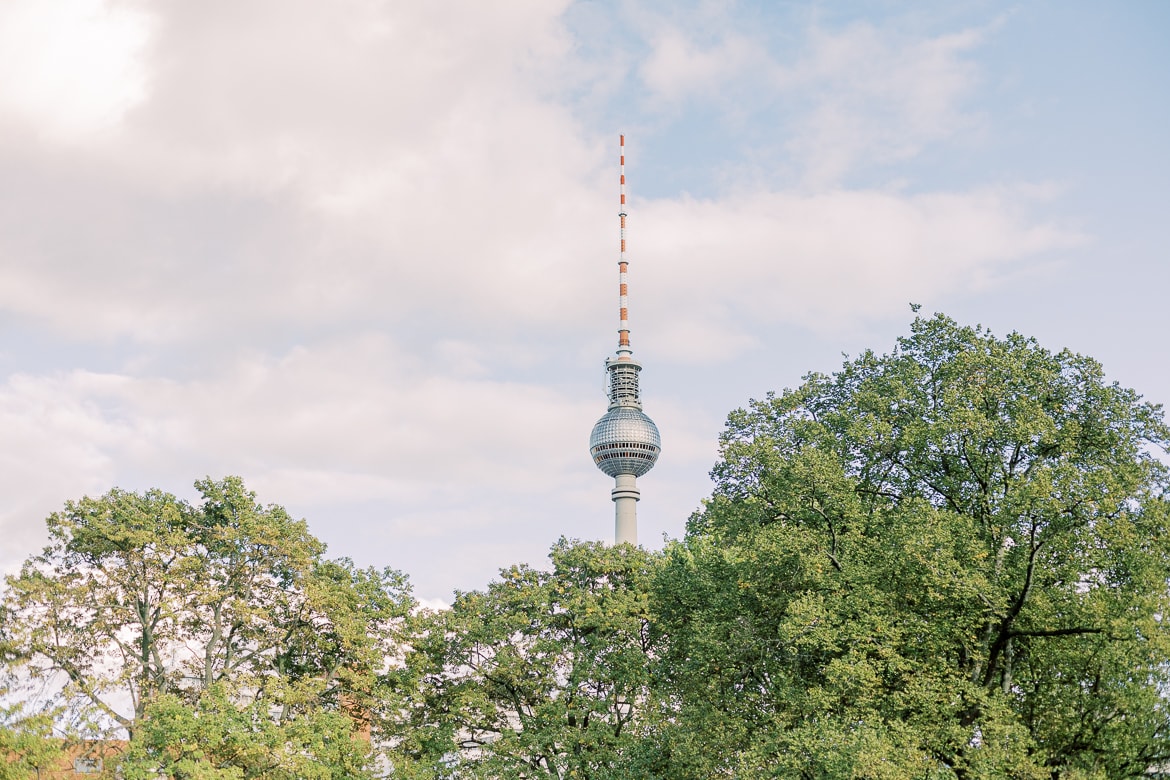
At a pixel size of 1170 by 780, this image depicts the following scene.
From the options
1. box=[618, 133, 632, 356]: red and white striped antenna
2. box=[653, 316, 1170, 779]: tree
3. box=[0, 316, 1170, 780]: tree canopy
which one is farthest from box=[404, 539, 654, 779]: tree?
box=[618, 133, 632, 356]: red and white striped antenna

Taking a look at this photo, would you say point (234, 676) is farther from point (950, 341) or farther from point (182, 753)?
point (950, 341)

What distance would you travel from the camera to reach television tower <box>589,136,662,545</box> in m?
168

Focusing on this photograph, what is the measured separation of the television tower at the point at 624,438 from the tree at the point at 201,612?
12500 centimetres

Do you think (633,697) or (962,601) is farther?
(633,697)

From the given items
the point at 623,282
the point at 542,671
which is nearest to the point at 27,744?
the point at 542,671

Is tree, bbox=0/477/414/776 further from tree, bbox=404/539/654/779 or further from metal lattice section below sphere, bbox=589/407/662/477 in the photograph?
metal lattice section below sphere, bbox=589/407/662/477

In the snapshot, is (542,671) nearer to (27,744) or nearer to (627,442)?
(27,744)

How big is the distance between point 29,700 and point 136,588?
4951 mm

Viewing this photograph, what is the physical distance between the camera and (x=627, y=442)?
16788 centimetres

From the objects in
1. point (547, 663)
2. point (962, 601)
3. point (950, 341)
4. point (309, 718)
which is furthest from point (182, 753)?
point (950, 341)

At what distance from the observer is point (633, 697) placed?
3981 cm

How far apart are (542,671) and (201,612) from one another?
1293 cm

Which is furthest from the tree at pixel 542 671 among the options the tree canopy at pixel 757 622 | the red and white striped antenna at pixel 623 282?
the red and white striped antenna at pixel 623 282

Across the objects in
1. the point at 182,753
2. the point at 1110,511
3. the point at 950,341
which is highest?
the point at 950,341
